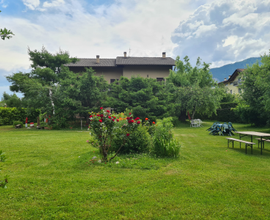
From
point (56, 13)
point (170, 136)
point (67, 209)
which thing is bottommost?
point (67, 209)

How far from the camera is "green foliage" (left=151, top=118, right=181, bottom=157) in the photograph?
6176 millimetres

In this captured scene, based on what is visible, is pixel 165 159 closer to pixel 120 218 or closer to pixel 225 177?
pixel 225 177

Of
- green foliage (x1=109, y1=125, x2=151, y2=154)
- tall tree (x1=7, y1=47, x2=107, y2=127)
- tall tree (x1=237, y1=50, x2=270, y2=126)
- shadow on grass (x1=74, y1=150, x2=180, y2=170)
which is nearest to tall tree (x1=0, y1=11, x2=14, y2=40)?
shadow on grass (x1=74, y1=150, x2=180, y2=170)

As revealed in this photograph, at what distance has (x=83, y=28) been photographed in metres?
12.4

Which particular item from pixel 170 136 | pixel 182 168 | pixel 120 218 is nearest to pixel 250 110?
pixel 170 136

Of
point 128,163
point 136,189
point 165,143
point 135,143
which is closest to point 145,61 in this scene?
point 135,143

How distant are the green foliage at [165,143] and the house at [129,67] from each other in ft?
64.8

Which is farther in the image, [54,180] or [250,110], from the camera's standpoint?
[250,110]

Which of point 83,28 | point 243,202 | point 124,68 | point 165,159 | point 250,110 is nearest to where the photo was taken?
point 243,202

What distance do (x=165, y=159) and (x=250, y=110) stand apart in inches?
494

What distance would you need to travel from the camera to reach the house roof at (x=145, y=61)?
25500 mm

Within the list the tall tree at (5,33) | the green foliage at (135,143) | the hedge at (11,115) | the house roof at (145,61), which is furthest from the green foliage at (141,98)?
the tall tree at (5,33)

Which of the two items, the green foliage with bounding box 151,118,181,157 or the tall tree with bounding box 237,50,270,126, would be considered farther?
the tall tree with bounding box 237,50,270,126

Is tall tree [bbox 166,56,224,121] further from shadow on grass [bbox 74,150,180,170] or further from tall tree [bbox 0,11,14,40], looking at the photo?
tall tree [bbox 0,11,14,40]
